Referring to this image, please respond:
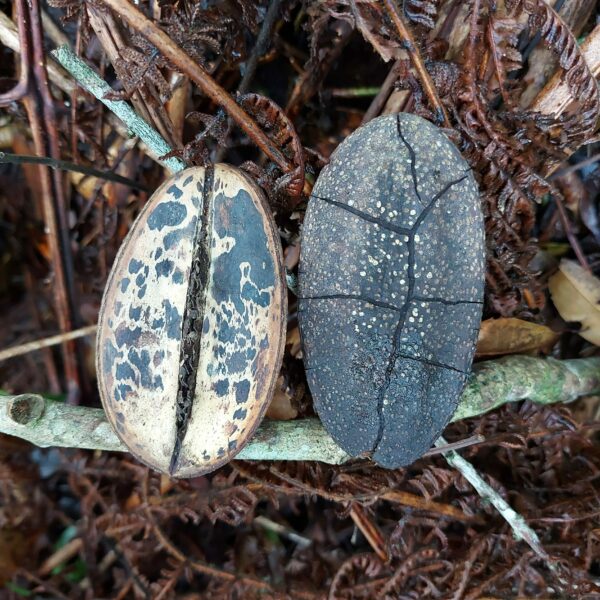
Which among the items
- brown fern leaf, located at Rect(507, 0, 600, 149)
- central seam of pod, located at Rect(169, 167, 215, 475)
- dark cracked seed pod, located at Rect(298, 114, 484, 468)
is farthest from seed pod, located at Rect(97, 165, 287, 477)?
brown fern leaf, located at Rect(507, 0, 600, 149)

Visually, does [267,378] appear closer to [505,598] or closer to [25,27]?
[505,598]

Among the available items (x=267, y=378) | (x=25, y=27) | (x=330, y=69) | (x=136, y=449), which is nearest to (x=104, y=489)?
(x=136, y=449)

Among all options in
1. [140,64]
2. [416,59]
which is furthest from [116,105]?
[416,59]

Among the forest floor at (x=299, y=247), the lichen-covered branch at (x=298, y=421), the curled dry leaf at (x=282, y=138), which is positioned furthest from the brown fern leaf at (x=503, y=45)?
the lichen-covered branch at (x=298, y=421)

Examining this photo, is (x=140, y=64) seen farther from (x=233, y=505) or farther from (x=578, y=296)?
(x=578, y=296)

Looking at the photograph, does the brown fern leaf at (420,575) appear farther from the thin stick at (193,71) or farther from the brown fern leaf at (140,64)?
the brown fern leaf at (140,64)

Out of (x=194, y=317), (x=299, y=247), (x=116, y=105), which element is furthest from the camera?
(x=299, y=247)

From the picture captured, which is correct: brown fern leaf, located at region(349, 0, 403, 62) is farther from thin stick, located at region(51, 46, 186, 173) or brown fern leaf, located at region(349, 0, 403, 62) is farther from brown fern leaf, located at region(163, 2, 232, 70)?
thin stick, located at region(51, 46, 186, 173)
